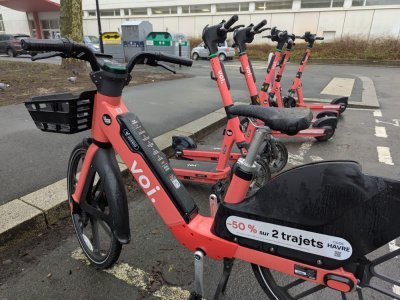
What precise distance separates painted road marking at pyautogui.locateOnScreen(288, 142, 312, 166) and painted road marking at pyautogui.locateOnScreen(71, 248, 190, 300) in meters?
2.79

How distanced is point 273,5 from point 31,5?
1057 inches

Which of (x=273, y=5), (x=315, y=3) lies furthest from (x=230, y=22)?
(x=273, y=5)

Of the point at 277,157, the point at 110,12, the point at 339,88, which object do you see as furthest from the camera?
the point at 110,12

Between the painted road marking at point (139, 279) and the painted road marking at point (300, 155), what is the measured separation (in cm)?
279

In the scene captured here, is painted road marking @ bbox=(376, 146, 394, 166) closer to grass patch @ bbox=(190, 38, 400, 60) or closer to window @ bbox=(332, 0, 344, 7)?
grass patch @ bbox=(190, 38, 400, 60)

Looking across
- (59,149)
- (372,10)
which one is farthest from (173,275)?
(372,10)

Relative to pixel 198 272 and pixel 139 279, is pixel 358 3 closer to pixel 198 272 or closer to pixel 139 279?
pixel 139 279

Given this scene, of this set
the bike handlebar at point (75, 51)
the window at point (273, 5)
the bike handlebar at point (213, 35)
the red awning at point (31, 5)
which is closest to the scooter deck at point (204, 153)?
the bike handlebar at point (213, 35)

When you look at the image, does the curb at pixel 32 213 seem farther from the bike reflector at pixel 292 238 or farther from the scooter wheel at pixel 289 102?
the scooter wheel at pixel 289 102

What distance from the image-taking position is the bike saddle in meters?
1.51

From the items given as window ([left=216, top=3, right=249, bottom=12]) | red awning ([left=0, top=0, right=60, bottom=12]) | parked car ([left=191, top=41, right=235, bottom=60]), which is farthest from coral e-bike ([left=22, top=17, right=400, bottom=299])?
red awning ([left=0, top=0, right=60, bottom=12])

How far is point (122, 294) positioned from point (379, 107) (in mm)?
7930

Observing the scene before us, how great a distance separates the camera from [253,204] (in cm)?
167

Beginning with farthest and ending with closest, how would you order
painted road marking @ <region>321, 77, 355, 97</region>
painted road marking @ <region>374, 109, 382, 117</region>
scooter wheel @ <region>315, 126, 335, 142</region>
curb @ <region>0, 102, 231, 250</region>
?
painted road marking @ <region>321, 77, 355, 97</region> → painted road marking @ <region>374, 109, 382, 117</region> → scooter wheel @ <region>315, 126, 335, 142</region> → curb @ <region>0, 102, 231, 250</region>
